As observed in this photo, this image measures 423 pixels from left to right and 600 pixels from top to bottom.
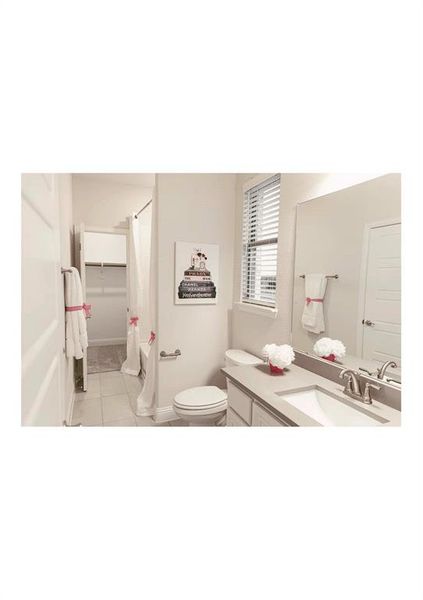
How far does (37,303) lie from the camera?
76 centimetres

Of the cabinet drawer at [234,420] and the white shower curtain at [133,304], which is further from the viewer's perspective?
the white shower curtain at [133,304]

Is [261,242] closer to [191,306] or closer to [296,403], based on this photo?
[191,306]

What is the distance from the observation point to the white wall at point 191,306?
181cm

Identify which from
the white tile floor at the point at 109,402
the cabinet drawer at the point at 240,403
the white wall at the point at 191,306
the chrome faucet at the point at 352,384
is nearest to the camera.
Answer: the chrome faucet at the point at 352,384

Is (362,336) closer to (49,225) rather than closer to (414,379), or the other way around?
(414,379)

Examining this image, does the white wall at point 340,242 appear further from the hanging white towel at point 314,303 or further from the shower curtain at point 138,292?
the shower curtain at point 138,292

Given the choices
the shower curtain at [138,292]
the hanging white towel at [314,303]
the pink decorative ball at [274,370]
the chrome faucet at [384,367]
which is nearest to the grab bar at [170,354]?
the shower curtain at [138,292]

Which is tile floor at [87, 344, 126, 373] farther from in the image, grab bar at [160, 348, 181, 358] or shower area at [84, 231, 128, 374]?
grab bar at [160, 348, 181, 358]

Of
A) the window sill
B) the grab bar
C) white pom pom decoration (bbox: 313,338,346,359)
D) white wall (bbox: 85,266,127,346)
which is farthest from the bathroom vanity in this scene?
white wall (bbox: 85,266,127,346)

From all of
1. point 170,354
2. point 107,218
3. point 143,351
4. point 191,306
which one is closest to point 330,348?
point 191,306

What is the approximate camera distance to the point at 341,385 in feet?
3.85

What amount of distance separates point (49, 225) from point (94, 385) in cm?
191

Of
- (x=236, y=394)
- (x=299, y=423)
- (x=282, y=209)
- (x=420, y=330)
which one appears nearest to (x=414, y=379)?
(x=420, y=330)

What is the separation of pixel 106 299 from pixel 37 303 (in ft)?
5.44
